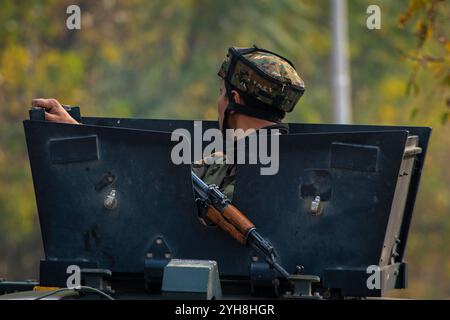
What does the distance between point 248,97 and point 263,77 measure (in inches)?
6.8

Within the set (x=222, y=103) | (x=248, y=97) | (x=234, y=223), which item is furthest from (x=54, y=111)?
(x=234, y=223)

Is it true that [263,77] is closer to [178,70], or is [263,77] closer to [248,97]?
[248,97]

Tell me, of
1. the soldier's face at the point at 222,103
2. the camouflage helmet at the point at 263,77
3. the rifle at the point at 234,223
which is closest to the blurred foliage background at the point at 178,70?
the soldier's face at the point at 222,103

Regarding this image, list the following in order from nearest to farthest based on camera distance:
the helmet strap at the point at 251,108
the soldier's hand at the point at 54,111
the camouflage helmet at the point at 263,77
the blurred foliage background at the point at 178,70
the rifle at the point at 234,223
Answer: the rifle at the point at 234,223, the soldier's hand at the point at 54,111, the camouflage helmet at the point at 263,77, the helmet strap at the point at 251,108, the blurred foliage background at the point at 178,70

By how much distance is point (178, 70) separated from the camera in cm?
3170

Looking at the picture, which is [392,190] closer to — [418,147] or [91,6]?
[418,147]

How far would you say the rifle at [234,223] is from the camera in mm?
6428

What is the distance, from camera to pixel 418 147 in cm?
727

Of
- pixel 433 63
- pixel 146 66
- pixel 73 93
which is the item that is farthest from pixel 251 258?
pixel 146 66

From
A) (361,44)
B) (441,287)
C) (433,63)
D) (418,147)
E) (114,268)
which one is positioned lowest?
(441,287)

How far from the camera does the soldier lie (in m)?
7.11

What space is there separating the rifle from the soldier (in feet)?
1.38

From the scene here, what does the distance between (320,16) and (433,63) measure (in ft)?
80.9

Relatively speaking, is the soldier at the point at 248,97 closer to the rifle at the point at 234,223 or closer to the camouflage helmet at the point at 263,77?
the camouflage helmet at the point at 263,77
